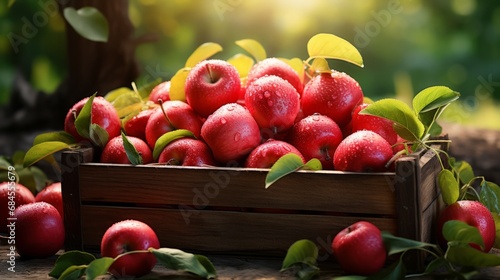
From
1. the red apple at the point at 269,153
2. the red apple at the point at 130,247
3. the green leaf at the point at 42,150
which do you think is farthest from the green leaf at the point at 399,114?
the green leaf at the point at 42,150

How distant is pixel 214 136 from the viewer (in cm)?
130

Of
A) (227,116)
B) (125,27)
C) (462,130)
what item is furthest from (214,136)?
(462,130)

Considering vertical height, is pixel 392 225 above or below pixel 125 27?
below

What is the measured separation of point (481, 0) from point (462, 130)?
496 mm

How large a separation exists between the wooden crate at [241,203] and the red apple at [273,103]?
116 millimetres

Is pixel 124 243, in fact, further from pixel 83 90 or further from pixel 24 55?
pixel 24 55

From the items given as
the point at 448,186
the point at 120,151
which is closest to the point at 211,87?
the point at 120,151

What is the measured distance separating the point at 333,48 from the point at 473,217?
0.38m

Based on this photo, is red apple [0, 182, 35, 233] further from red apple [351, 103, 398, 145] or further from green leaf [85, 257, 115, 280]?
red apple [351, 103, 398, 145]

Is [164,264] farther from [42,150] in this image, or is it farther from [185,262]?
[42,150]

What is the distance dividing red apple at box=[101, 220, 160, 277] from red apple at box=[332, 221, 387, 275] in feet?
0.99

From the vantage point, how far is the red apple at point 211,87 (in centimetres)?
137

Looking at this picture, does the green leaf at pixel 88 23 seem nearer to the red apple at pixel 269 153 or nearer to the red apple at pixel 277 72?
the red apple at pixel 277 72

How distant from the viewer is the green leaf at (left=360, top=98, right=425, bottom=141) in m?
1.22
